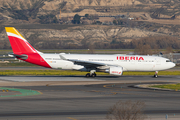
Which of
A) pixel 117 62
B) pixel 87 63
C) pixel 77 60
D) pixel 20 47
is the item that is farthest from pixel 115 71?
pixel 20 47

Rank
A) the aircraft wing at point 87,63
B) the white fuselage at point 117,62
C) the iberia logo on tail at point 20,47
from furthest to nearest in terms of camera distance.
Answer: the white fuselage at point 117,62
the iberia logo on tail at point 20,47
the aircraft wing at point 87,63

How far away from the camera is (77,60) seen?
156 feet

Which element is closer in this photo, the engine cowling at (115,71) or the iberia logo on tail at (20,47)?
the engine cowling at (115,71)

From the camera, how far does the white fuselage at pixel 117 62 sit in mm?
47969

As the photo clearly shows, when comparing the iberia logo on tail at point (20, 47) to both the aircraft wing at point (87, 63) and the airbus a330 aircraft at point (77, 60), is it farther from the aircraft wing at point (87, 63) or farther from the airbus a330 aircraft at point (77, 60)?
the aircraft wing at point (87, 63)

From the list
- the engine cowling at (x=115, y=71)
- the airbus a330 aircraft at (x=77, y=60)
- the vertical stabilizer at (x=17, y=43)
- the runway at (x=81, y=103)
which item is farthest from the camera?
the vertical stabilizer at (x=17, y=43)

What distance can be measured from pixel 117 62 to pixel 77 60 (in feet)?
22.6

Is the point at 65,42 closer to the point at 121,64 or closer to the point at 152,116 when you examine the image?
the point at 121,64

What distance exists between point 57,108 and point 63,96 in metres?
5.79

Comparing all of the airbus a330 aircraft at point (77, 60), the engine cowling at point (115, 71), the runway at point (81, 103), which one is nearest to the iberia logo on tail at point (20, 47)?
the airbus a330 aircraft at point (77, 60)

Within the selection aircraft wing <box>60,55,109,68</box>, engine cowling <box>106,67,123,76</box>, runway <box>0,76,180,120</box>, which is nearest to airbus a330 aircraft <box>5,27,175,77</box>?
aircraft wing <box>60,55,109,68</box>

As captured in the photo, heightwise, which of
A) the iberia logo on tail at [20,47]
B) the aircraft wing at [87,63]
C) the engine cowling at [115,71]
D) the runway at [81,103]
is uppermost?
the iberia logo on tail at [20,47]

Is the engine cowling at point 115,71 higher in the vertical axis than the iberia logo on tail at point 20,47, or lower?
lower

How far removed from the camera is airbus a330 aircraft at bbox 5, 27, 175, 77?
1873 inches
